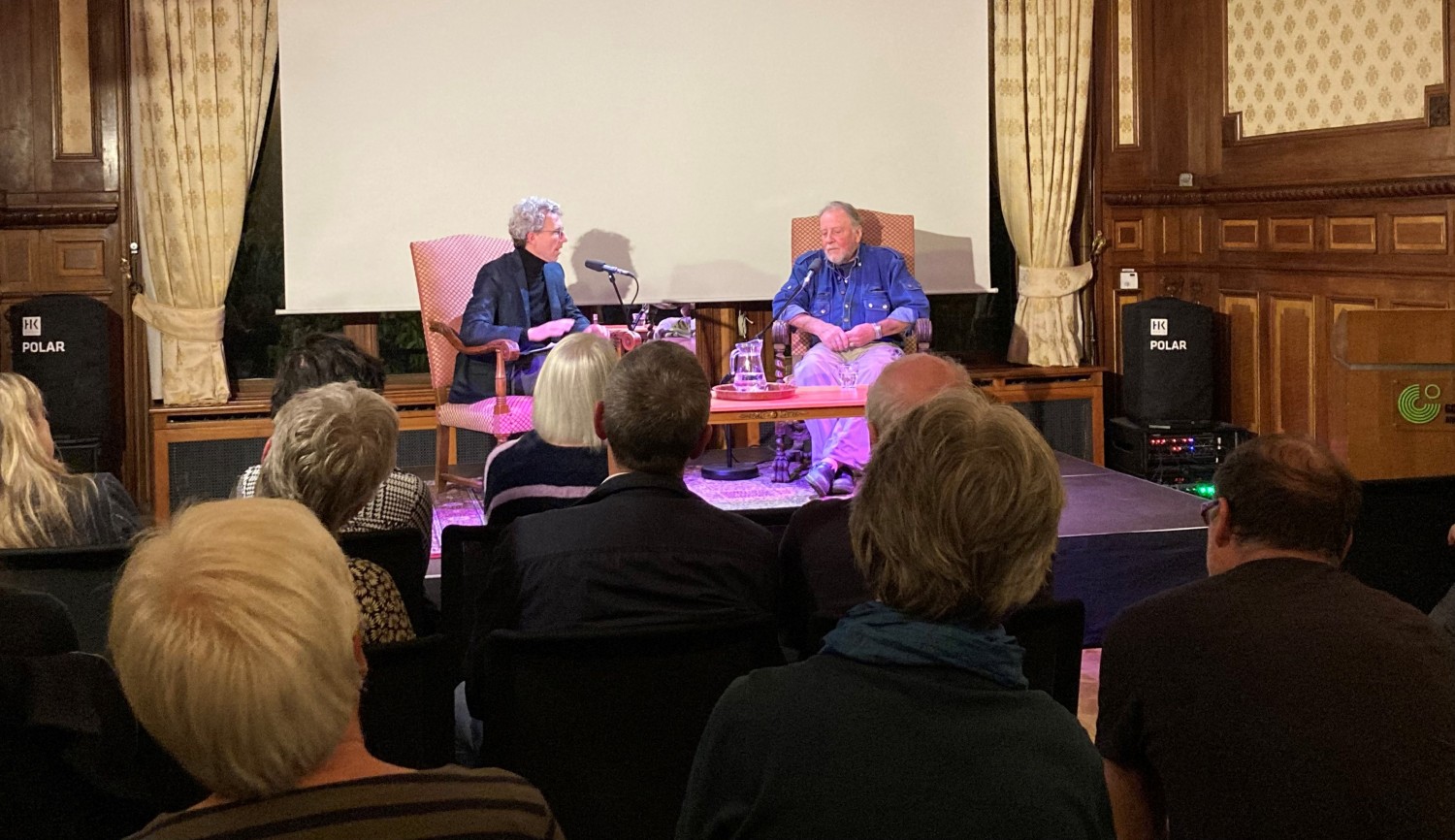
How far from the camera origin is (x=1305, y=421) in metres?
6.23

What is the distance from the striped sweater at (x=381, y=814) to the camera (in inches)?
44.6

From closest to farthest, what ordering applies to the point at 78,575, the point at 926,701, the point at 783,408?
the point at 926,701, the point at 78,575, the point at 783,408

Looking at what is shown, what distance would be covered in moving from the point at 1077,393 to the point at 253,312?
12.4 ft

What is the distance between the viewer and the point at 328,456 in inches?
90.8

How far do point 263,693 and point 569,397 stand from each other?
6.84 ft

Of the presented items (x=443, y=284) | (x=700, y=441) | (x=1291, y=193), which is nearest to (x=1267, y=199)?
(x=1291, y=193)

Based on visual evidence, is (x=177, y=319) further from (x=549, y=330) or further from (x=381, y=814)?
(x=381, y=814)

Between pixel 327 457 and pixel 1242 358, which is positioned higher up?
pixel 1242 358

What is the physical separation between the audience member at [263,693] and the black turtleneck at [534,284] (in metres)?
4.55

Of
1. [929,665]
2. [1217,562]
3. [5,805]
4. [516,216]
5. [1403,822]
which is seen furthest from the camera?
[516,216]

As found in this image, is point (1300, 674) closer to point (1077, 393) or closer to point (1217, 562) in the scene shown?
point (1217, 562)

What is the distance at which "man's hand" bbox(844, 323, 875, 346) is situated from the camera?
18.3 feet

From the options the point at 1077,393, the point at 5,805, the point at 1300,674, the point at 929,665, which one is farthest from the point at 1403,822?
the point at 1077,393

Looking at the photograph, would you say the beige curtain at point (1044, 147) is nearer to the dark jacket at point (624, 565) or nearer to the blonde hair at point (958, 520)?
the dark jacket at point (624, 565)
